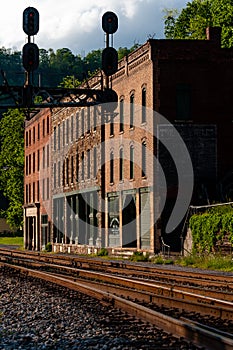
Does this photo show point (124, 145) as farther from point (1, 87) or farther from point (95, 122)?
point (1, 87)

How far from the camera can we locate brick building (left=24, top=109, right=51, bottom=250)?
65.6 metres

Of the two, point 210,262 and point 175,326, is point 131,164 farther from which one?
point 175,326

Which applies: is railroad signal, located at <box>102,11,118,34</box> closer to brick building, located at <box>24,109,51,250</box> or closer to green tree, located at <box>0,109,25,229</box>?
brick building, located at <box>24,109,51,250</box>

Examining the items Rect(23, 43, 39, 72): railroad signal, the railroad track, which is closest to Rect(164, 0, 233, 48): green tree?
Rect(23, 43, 39, 72): railroad signal

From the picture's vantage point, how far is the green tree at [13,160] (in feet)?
260

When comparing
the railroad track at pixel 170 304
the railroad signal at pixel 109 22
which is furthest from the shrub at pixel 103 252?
the railroad track at pixel 170 304

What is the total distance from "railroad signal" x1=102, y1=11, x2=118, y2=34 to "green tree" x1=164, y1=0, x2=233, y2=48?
2445 centimetres

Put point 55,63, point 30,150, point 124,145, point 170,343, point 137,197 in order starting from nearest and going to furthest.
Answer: point 170,343
point 137,197
point 124,145
point 30,150
point 55,63

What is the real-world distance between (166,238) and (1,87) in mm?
12610

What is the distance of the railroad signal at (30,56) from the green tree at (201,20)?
2706 centimetres

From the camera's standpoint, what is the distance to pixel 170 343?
32.0 ft

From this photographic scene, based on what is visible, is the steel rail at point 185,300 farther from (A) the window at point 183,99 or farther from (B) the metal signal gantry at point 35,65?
(A) the window at point 183,99

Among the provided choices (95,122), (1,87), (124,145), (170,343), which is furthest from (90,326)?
(95,122)

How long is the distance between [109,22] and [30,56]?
138 inches
